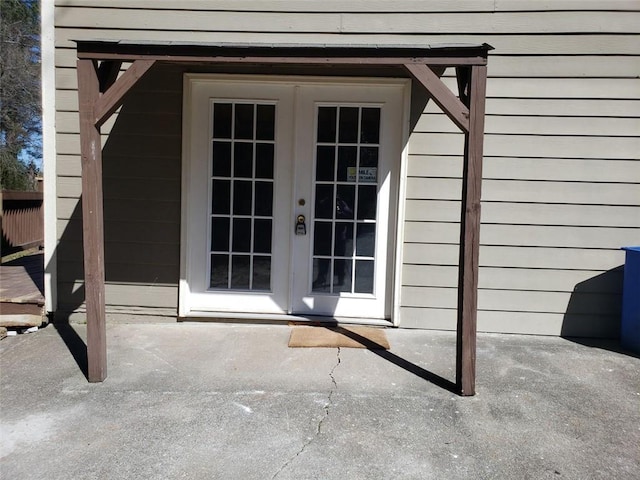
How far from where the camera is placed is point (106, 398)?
125 inches

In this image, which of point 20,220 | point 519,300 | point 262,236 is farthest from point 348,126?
point 20,220

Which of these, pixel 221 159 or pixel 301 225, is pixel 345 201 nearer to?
pixel 301 225

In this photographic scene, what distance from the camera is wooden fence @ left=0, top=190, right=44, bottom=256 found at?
847cm

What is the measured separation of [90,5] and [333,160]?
8.82ft

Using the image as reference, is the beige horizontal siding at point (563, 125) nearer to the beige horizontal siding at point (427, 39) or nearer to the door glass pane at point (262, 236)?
the beige horizontal siding at point (427, 39)

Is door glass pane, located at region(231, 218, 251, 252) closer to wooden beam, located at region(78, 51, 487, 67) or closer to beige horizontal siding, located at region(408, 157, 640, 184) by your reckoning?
wooden beam, located at region(78, 51, 487, 67)

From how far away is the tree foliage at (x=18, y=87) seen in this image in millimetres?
15102

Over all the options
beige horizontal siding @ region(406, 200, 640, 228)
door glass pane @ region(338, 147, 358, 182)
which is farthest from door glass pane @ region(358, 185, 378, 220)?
beige horizontal siding @ region(406, 200, 640, 228)

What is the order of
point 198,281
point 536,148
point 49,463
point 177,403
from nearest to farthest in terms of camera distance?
point 49,463
point 177,403
point 536,148
point 198,281

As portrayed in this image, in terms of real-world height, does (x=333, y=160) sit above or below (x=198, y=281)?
above

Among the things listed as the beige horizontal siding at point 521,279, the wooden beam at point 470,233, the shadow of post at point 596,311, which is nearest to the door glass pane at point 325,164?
the beige horizontal siding at point 521,279

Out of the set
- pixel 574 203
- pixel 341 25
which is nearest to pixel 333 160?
pixel 341 25

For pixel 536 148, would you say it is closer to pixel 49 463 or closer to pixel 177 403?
pixel 177 403

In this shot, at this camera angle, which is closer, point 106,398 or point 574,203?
point 106,398
